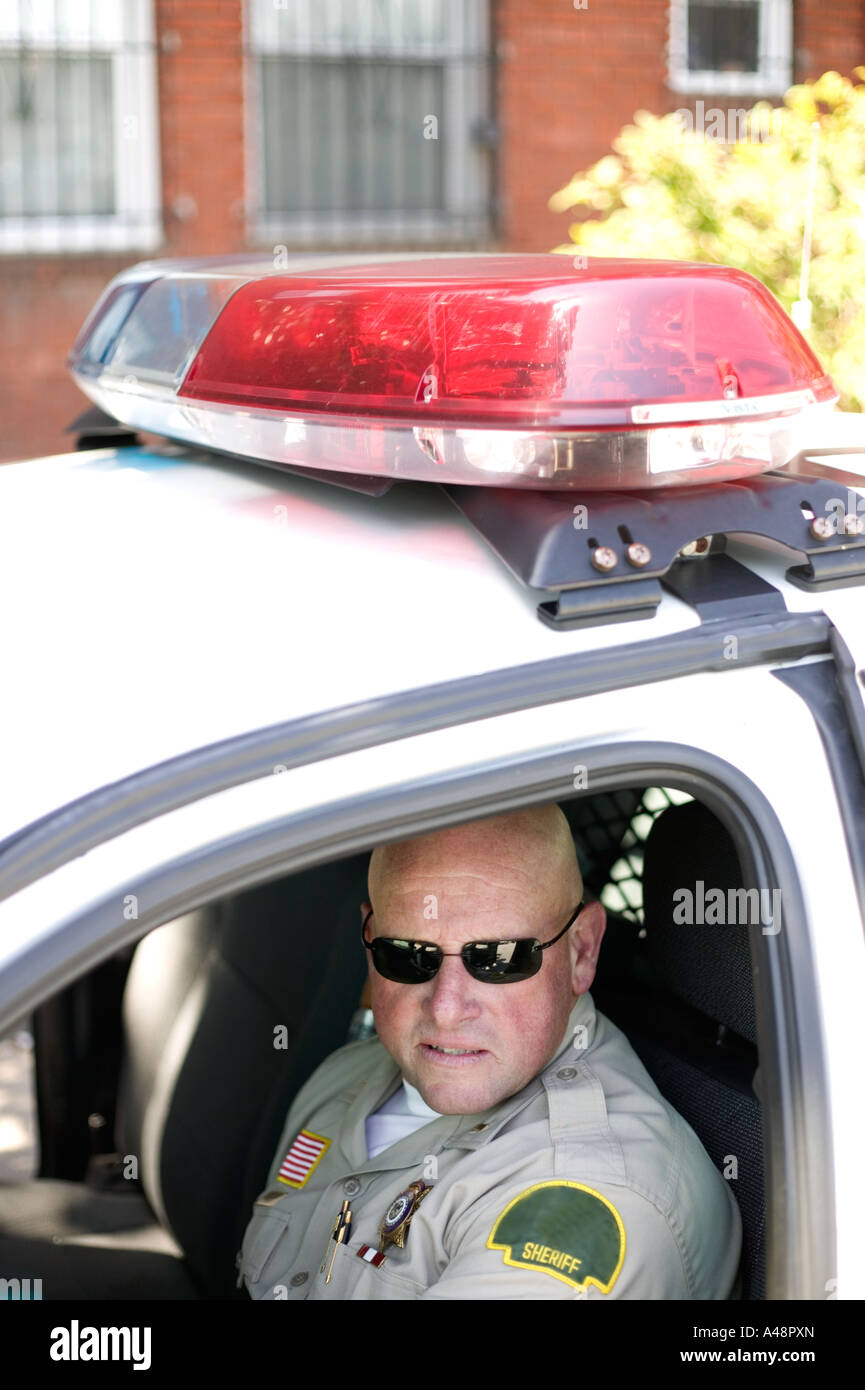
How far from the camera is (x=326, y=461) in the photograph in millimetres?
1369

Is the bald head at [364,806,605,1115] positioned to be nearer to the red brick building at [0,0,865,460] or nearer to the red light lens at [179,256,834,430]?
the red light lens at [179,256,834,430]

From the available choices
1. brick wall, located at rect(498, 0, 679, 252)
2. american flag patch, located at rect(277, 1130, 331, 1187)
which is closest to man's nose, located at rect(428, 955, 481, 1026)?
american flag patch, located at rect(277, 1130, 331, 1187)

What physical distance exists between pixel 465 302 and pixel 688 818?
66cm

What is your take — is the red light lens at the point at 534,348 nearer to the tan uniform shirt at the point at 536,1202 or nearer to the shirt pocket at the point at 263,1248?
the tan uniform shirt at the point at 536,1202

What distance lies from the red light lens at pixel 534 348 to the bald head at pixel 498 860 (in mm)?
496

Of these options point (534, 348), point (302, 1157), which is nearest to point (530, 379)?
point (534, 348)

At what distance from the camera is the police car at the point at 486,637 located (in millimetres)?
1100

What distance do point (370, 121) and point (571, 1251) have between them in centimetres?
729

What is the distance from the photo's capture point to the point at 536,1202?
1438 mm

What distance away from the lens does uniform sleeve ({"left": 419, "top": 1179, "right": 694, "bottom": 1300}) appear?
1.34m

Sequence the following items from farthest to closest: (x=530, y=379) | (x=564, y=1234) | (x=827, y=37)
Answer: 1. (x=827, y=37)
2. (x=564, y=1234)
3. (x=530, y=379)

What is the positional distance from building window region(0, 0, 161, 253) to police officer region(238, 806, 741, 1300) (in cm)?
612

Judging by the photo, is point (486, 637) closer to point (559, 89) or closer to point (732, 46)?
point (559, 89)

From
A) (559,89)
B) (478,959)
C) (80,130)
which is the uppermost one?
(559,89)
